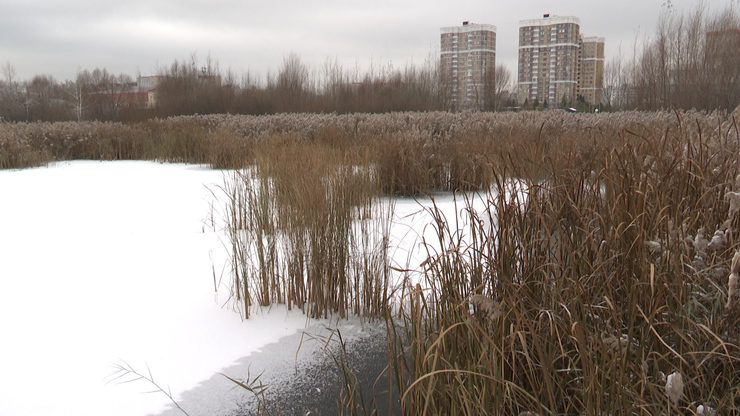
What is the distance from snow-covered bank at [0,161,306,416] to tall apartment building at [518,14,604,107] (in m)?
34.2

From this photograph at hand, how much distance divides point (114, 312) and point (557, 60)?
Result: 39.1 metres

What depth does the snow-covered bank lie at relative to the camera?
72.1 inches

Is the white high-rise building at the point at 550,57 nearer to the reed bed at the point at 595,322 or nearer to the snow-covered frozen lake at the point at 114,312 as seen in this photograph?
the snow-covered frozen lake at the point at 114,312

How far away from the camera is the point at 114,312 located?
2.46 meters

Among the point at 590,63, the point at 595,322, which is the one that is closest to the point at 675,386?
the point at 595,322

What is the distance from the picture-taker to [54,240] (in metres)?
3.83

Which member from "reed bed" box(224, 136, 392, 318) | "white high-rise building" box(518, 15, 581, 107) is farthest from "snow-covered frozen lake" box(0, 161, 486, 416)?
"white high-rise building" box(518, 15, 581, 107)

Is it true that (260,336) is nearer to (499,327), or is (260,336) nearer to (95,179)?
(499,327)

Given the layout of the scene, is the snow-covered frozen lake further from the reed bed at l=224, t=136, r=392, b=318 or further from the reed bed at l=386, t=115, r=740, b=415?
the reed bed at l=386, t=115, r=740, b=415

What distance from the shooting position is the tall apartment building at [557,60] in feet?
121

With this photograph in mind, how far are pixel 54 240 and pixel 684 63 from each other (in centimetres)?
1587

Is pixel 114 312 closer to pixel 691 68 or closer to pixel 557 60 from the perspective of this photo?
pixel 691 68

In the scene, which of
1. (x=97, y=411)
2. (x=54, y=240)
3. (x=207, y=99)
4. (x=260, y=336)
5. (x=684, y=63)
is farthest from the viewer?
(x=207, y=99)

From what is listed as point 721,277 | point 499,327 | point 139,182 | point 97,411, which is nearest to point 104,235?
point 97,411
